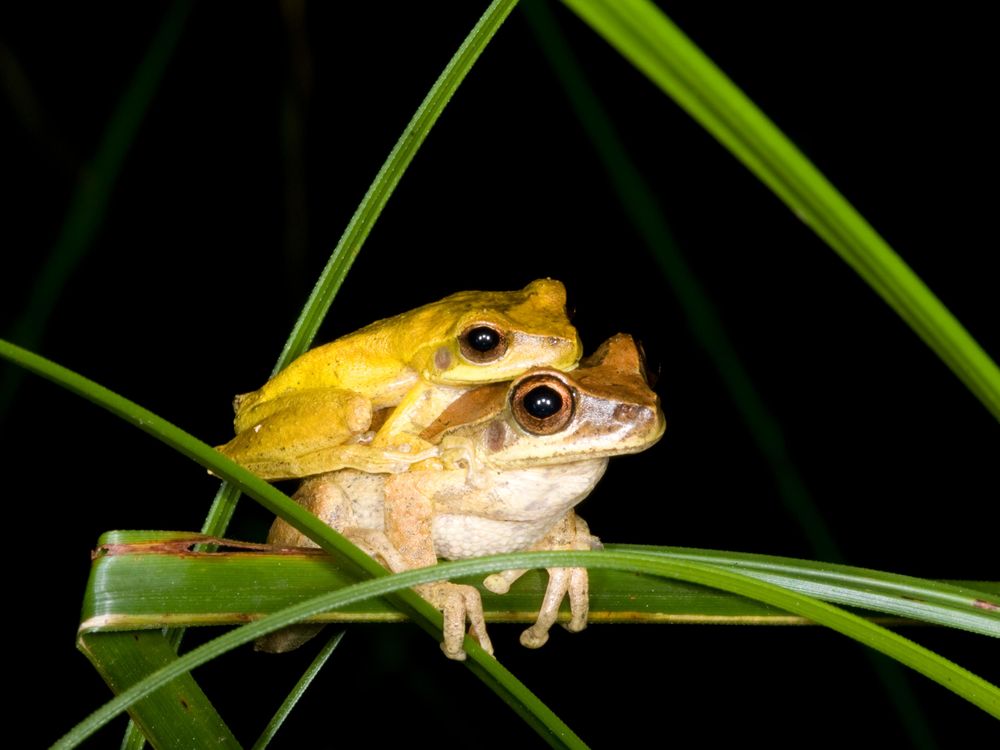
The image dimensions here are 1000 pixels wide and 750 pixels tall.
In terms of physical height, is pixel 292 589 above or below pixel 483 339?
below

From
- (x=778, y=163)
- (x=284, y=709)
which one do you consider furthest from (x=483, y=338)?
(x=778, y=163)

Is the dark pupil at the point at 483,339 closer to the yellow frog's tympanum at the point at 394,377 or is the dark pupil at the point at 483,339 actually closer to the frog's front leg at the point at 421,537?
the yellow frog's tympanum at the point at 394,377

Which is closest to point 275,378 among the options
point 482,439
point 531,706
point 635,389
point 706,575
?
point 482,439

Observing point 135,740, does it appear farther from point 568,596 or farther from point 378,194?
point 378,194

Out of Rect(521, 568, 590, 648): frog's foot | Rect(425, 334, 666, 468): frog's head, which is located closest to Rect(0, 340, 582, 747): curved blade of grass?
Rect(521, 568, 590, 648): frog's foot

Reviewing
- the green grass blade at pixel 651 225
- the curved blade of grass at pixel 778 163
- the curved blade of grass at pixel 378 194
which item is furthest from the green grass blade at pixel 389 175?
the green grass blade at pixel 651 225
